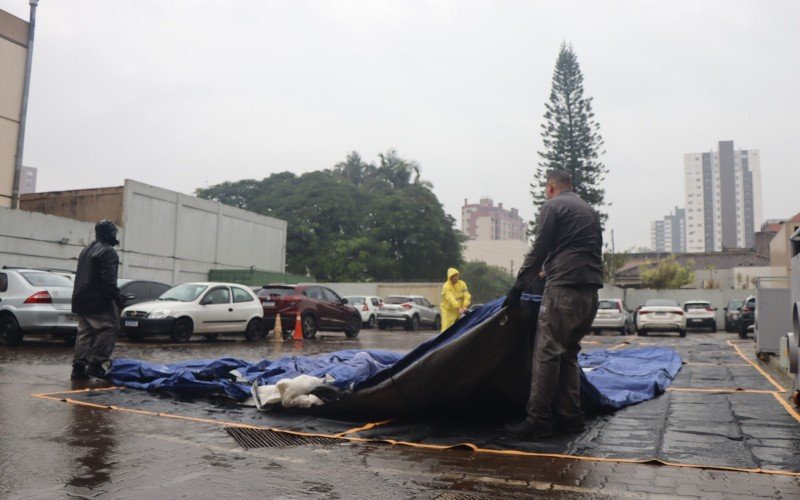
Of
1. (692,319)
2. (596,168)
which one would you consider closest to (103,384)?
(692,319)

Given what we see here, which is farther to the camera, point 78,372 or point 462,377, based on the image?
point 78,372

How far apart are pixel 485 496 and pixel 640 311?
72.7 ft

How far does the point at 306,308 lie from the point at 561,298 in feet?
46.0

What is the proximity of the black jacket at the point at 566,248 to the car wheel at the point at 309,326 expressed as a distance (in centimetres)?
1377

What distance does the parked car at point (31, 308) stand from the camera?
39.8 ft

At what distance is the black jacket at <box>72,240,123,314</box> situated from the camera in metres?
7.72

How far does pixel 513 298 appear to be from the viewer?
5016 mm

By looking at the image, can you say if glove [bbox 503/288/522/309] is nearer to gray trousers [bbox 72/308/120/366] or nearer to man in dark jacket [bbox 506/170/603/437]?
man in dark jacket [bbox 506/170/603/437]

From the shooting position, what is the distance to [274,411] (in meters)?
5.70

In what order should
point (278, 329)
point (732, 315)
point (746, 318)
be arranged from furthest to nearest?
1. point (732, 315)
2. point (746, 318)
3. point (278, 329)

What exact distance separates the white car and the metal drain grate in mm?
10094

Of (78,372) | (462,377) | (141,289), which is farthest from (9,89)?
(462,377)

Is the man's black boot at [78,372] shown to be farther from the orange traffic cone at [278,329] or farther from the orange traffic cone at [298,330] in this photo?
the orange traffic cone at [298,330]

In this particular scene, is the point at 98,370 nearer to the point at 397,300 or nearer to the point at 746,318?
the point at 397,300
